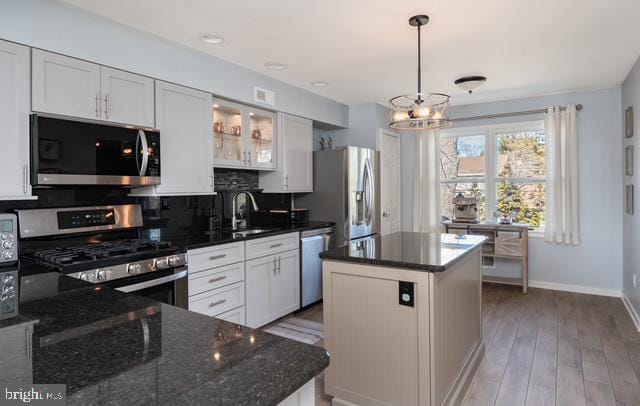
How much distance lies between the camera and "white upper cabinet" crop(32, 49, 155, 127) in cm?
221

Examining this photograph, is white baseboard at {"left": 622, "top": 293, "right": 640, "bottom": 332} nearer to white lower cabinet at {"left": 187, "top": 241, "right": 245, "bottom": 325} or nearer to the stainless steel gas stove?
white lower cabinet at {"left": 187, "top": 241, "right": 245, "bottom": 325}

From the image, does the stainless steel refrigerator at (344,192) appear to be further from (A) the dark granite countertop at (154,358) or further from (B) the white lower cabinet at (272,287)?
(A) the dark granite countertop at (154,358)

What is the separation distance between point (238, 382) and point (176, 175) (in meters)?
2.49

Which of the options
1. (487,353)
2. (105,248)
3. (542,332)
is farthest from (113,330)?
(542,332)

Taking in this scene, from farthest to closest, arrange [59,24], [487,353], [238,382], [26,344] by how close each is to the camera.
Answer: [487,353] < [59,24] < [26,344] < [238,382]

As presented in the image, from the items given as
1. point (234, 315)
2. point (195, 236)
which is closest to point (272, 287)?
point (234, 315)

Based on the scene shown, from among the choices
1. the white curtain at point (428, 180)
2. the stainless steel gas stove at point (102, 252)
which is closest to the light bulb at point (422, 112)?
the stainless steel gas stove at point (102, 252)

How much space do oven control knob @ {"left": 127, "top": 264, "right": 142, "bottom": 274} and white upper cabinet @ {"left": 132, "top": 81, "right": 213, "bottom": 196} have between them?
72 centimetres

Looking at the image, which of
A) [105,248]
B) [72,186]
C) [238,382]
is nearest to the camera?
[238,382]

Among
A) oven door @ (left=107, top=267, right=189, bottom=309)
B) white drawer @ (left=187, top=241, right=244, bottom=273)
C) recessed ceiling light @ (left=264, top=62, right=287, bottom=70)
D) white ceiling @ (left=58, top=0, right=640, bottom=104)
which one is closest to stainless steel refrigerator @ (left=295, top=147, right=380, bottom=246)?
white ceiling @ (left=58, top=0, right=640, bottom=104)

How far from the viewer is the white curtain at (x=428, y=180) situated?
206 inches

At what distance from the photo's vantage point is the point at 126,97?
2.61 meters

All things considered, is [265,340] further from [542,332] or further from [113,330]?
[542,332]

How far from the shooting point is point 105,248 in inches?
95.1
